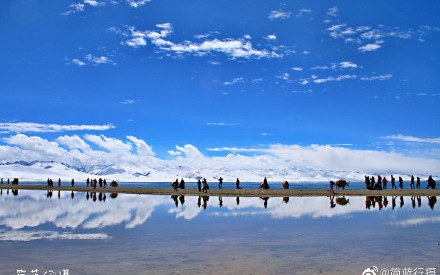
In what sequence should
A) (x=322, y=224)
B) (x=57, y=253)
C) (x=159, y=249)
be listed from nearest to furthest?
(x=57, y=253) < (x=159, y=249) < (x=322, y=224)

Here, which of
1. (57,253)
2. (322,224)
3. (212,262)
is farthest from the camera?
(322,224)

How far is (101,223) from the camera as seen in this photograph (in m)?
23.7

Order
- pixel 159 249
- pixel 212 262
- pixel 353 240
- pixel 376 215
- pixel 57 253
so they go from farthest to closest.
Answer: pixel 376 215
pixel 353 240
pixel 159 249
pixel 57 253
pixel 212 262

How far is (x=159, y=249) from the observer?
15.4 meters

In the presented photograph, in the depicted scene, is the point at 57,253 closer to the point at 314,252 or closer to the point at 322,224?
the point at 314,252

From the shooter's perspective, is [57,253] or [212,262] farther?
[57,253]

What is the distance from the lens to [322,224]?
22859 millimetres

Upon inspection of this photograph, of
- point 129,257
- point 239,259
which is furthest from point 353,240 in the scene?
point 129,257

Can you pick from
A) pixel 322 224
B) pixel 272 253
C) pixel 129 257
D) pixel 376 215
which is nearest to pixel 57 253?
pixel 129 257

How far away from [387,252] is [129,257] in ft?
28.9

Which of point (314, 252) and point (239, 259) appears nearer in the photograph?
point (239, 259)

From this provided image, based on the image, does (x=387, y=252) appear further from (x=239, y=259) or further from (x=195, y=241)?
(x=195, y=241)

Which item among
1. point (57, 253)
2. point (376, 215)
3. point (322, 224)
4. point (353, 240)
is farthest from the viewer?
point (376, 215)

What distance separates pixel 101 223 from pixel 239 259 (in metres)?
12.6
